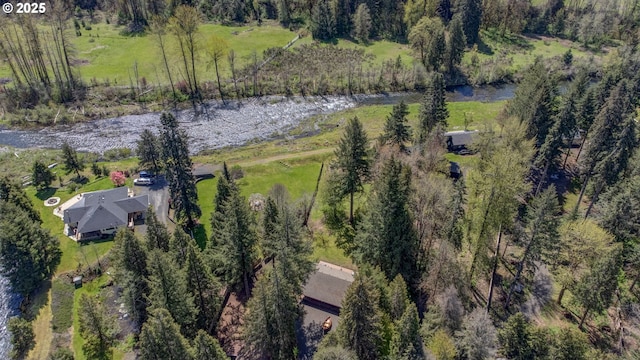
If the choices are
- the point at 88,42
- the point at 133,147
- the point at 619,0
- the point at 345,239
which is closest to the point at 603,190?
the point at 345,239

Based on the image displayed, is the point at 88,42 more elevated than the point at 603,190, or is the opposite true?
the point at 88,42

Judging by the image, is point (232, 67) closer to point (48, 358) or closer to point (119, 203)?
point (119, 203)

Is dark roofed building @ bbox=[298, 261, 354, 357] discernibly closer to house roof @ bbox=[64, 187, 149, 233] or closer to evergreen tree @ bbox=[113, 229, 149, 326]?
evergreen tree @ bbox=[113, 229, 149, 326]

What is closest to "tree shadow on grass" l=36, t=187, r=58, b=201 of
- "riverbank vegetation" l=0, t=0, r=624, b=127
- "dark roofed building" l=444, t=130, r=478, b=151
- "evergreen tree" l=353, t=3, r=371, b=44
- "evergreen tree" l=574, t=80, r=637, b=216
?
"riverbank vegetation" l=0, t=0, r=624, b=127

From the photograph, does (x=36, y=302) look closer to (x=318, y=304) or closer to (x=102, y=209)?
(x=102, y=209)

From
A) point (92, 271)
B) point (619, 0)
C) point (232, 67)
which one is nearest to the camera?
point (92, 271)

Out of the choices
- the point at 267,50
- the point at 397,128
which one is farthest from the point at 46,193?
the point at 267,50
